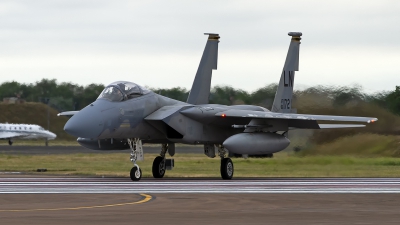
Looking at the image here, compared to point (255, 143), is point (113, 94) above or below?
above

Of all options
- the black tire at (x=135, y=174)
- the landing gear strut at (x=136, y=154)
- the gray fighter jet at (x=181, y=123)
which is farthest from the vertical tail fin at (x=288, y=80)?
the black tire at (x=135, y=174)

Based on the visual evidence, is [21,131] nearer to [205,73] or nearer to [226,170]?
[205,73]

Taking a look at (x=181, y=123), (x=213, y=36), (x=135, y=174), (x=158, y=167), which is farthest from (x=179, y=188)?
(x=213, y=36)

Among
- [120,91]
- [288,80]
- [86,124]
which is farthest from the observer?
[288,80]

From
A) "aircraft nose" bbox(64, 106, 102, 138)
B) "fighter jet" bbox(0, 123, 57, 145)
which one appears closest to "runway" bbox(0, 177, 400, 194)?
"aircraft nose" bbox(64, 106, 102, 138)

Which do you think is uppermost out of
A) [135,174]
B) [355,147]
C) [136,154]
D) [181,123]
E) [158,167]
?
[181,123]

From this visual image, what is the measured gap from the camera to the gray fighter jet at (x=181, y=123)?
2200 cm

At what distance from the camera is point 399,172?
28.7 metres

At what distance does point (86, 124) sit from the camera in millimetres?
21188
